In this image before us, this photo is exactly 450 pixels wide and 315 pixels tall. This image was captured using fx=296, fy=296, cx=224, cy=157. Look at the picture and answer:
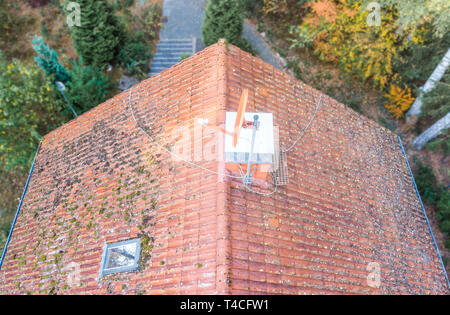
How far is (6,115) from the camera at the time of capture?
10.9 metres

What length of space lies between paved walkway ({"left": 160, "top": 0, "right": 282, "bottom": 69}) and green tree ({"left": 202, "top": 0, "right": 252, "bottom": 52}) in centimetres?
301

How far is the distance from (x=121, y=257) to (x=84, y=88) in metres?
9.47

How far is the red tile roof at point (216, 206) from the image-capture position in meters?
5.27

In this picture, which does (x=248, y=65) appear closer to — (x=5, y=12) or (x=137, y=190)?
(x=137, y=190)

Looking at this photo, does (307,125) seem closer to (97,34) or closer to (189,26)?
(97,34)

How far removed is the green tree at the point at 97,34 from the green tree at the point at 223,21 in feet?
15.0

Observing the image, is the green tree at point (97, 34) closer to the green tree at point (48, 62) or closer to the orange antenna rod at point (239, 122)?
the green tree at point (48, 62)

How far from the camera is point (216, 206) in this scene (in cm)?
538

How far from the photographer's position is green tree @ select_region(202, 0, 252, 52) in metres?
13.6

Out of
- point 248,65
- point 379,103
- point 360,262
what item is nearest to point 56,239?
point 248,65
